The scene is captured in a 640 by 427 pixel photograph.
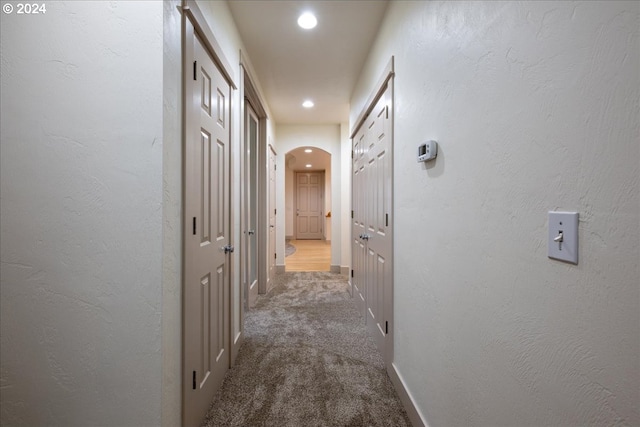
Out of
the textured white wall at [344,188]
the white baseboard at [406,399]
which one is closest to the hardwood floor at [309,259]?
the textured white wall at [344,188]

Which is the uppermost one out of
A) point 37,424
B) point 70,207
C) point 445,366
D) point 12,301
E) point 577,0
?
point 577,0

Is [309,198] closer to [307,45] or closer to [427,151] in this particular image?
[307,45]

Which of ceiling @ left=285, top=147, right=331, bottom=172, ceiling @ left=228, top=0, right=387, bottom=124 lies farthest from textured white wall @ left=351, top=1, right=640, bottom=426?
ceiling @ left=285, top=147, right=331, bottom=172

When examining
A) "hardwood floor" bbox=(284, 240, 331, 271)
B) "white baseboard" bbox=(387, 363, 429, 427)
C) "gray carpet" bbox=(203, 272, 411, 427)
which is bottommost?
"gray carpet" bbox=(203, 272, 411, 427)

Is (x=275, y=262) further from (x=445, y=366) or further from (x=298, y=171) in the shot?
(x=298, y=171)

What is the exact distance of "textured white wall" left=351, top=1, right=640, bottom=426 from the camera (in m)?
0.55

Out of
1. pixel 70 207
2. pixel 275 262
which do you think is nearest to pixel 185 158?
pixel 70 207

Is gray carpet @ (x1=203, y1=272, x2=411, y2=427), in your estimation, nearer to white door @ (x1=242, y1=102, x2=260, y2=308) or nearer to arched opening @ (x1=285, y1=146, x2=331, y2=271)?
white door @ (x1=242, y1=102, x2=260, y2=308)

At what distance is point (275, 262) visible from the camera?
517 cm

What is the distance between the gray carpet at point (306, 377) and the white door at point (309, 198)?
7328 millimetres

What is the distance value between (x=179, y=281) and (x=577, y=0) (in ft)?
5.07

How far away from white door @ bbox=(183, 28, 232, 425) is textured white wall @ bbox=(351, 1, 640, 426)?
3.72 feet

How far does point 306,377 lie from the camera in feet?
6.71

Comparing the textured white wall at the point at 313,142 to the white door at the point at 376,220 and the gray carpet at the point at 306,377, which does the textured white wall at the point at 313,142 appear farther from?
the gray carpet at the point at 306,377
